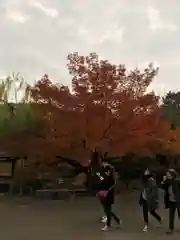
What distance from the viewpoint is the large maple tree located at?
23094 mm

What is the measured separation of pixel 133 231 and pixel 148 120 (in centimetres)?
1196

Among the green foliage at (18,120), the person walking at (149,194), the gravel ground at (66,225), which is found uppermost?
the green foliage at (18,120)

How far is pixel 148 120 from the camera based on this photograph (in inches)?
923

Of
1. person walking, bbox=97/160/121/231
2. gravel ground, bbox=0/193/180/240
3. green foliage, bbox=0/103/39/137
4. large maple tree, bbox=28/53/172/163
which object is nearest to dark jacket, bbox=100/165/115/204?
person walking, bbox=97/160/121/231

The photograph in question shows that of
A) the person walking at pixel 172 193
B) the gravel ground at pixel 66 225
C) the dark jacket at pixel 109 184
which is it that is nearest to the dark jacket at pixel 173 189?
the person walking at pixel 172 193

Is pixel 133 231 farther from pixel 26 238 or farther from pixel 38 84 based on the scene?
pixel 38 84

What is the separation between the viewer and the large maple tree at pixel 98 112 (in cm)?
2309

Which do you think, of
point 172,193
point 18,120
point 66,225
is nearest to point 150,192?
point 172,193

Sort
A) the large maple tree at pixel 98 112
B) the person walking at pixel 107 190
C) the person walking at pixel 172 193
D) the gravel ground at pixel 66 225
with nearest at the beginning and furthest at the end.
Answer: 1. the gravel ground at pixel 66 225
2. the person walking at pixel 172 193
3. the person walking at pixel 107 190
4. the large maple tree at pixel 98 112

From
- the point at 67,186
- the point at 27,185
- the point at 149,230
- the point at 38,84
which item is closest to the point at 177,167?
the point at 67,186

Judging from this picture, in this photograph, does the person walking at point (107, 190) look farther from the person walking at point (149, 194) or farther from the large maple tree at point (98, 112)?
the large maple tree at point (98, 112)

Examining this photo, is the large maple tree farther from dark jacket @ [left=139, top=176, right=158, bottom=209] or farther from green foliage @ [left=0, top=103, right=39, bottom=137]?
dark jacket @ [left=139, top=176, right=158, bottom=209]

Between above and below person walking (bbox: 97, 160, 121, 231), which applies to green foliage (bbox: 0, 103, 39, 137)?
above

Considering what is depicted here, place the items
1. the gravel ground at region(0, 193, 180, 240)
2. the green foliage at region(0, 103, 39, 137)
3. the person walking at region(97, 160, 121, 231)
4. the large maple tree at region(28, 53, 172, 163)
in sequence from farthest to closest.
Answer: the green foliage at region(0, 103, 39, 137)
the large maple tree at region(28, 53, 172, 163)
the person walking at region(97, 160, 121, 231)
the gravel ground at region(0, 193, 180, 240)
